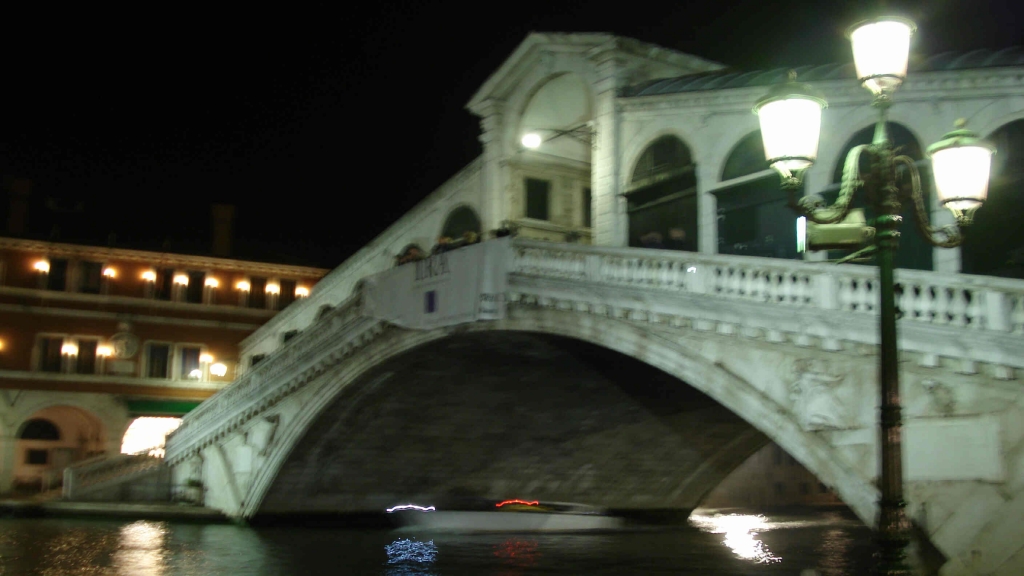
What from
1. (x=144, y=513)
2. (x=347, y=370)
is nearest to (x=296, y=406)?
(x=347, y=370)

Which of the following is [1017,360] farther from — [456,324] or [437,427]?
[437,427]

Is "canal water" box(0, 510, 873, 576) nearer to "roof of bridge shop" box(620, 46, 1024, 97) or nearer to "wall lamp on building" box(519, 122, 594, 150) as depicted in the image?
"roof of bridge shop" box(620, 46, 1024, 97)

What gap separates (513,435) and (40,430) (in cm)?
1541

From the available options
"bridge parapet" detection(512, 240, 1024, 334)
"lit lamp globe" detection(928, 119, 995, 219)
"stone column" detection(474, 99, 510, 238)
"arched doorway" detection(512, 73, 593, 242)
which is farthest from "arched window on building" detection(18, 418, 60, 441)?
"lit lamp globe" detection(928, 119, 995, 219)

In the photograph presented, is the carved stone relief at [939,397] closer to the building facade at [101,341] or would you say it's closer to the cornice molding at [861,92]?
the cornice molding at [861,92]

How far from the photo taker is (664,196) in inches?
653

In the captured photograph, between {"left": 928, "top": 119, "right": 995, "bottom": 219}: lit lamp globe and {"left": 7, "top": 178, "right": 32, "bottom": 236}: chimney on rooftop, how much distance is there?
28.9 m

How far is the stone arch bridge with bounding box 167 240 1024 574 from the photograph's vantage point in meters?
9.74

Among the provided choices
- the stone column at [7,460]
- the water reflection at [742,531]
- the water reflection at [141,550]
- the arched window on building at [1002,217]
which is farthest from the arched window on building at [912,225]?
the stone column at [7,460]

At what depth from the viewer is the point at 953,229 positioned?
7.59 meters

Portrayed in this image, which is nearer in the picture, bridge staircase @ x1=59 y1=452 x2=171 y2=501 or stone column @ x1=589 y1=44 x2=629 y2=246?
stone column @ x1=589 y1=44 x2=629 y2=246

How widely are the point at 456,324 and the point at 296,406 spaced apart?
21.8ft

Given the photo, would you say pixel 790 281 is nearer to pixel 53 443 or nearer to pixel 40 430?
pixel 53 443

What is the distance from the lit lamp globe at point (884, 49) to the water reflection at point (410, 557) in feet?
34.6
